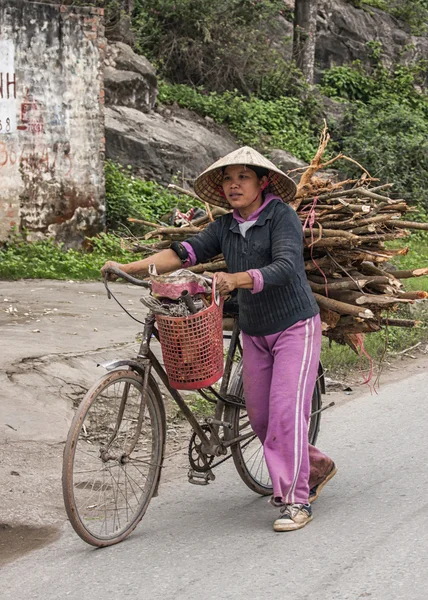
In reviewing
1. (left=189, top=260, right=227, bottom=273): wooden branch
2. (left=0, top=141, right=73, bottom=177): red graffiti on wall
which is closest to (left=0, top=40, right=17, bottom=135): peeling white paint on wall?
(left=0, top=141, right=73, bottom=177): red graffiti on wall

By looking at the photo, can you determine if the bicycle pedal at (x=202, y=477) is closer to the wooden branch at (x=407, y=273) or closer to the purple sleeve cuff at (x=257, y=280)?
the purple sleeve cuff at (x=257, y=280)

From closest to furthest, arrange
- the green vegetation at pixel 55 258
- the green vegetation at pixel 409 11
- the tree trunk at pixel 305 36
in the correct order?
1. the green vegetation at pixel 55 258
2. the tree trunk at pixel 305 36
3. the green vegetation at pixel 409 11

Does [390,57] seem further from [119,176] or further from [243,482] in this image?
[243,482]

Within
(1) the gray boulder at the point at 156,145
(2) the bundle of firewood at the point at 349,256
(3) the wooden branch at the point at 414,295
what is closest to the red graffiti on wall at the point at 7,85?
(1) the gray boulder at the point at 156,145

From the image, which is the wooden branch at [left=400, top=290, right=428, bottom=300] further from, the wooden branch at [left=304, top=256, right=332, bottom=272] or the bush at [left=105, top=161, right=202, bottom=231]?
the bush at [left=105, top=161, right=202, bottom=231]

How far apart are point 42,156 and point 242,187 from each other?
876 cm

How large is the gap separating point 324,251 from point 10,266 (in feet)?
24.7

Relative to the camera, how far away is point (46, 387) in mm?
6582

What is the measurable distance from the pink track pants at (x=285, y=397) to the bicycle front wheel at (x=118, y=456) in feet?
1.69

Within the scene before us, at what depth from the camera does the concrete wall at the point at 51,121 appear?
41.2 feet

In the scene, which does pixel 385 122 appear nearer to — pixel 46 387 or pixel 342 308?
pixel 46 387

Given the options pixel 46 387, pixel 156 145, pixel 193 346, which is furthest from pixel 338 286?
pixel 156 145

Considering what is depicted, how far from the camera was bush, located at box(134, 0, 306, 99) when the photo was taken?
19109 mm

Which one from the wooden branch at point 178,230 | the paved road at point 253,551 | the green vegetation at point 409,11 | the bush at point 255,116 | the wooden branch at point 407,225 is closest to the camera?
the paved road at point 253,551
